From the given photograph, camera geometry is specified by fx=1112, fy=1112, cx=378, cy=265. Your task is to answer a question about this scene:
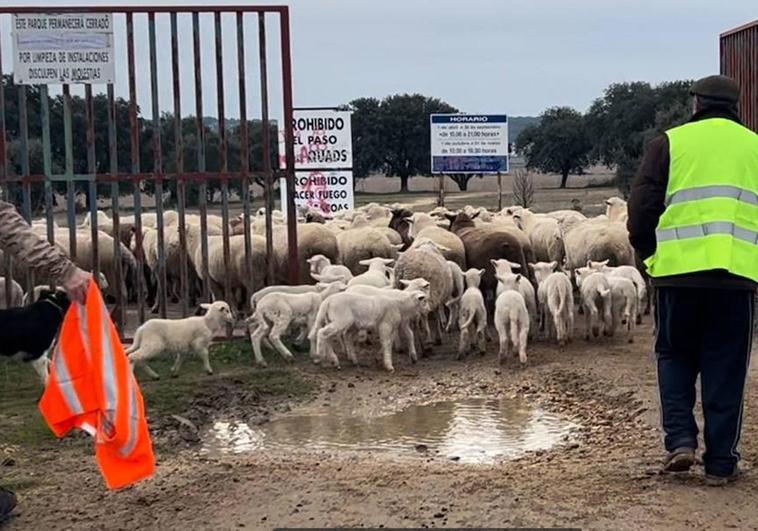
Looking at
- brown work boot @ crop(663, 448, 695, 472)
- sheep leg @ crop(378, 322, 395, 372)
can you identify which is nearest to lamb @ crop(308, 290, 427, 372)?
sheep leg @ crop(378, 322, 395, 372)

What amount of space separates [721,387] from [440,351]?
6378mm

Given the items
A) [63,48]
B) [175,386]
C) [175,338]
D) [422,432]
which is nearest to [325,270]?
[175,338]

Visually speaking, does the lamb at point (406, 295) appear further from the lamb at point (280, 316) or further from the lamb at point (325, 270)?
the lamb at point (325, 270)

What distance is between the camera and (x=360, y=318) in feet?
34.8

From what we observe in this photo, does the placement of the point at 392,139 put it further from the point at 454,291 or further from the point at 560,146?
the point at 454,291

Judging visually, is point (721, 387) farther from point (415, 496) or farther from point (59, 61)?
point (59, 61)

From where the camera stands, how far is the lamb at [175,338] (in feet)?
32.7

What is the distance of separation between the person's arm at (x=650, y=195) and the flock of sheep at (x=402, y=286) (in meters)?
4.98

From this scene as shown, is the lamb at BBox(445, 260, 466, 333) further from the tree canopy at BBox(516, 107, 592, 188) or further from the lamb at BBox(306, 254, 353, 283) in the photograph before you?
the tree canopy at BBox(516, 107, 592, 188)

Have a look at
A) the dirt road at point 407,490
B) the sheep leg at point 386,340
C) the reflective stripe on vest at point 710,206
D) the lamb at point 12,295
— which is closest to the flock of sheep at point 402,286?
the sheep leg at point 386,340

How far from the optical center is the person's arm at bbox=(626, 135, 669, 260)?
5789 millimetres

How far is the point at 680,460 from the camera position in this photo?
5742mm

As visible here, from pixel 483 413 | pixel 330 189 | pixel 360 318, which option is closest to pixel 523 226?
pixel 330 189

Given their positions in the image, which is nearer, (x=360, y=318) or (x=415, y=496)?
(x=415, y=496)
